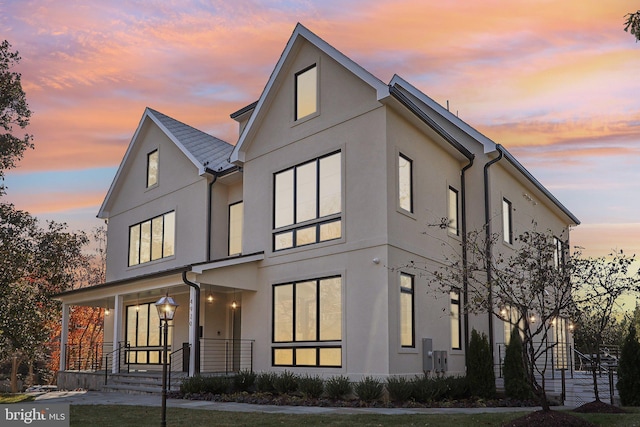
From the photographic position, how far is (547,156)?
20.2m

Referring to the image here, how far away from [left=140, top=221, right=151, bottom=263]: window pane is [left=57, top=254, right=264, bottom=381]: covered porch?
1541 mm

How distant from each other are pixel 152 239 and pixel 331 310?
9.82 metres

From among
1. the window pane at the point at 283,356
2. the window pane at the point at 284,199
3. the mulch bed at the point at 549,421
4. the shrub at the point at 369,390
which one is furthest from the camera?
the window pane at the point at 284,199

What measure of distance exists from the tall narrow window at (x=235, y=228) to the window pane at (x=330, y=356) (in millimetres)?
5837

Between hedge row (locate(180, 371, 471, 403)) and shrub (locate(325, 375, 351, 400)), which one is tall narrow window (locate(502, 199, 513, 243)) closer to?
hedge row (locate(180, 371, 471, 403))

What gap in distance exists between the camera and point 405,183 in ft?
51.3

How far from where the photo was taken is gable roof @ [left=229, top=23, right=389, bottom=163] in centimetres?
1489

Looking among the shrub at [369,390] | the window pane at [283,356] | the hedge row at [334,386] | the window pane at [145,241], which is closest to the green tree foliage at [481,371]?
the hedge row at [334,386]

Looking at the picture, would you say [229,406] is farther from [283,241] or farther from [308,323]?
[283,241]

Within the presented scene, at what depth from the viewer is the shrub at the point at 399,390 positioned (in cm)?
1346

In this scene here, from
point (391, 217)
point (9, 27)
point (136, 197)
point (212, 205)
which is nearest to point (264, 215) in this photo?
point (212, 205)

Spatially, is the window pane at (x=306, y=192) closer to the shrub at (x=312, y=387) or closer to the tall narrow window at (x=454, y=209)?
the tall narrow window at (x=454, y=209)

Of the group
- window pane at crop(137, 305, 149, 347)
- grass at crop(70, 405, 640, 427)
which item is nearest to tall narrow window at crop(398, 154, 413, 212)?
grass at crop(70, 405, 640, 427)

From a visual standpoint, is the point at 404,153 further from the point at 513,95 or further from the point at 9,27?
the point at 9,27
